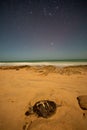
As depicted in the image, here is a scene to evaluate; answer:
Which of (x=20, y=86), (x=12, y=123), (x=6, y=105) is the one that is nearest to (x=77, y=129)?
(x=12, y=123)

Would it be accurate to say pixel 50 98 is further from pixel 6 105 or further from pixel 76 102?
pixel 6 105

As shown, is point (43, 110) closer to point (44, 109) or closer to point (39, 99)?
point (44, 109)

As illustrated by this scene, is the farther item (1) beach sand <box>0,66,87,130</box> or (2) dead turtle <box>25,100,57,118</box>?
(2) dead turtle <box>25,100,57,118</box>

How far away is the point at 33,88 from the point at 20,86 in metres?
0.49

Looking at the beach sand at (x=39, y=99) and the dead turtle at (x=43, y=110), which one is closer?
the beach sand at (x=39, y=99)

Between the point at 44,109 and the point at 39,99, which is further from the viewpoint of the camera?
the point at 39,99

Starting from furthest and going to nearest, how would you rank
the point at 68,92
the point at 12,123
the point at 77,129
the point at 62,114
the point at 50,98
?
the point at 68,92, the point at 50,98, the point at 62,114, the point at 12,123, the point at 77,129

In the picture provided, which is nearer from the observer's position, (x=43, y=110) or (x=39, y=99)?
(x=43, y=110)

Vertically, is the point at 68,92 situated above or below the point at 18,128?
above

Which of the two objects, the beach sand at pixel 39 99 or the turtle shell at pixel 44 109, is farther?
the turtle shell at pixel 44 109

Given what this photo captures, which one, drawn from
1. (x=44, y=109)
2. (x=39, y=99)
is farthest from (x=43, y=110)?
(x=39, y=99)

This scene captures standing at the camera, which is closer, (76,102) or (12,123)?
(12,123)

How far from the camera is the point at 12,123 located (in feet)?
7.72

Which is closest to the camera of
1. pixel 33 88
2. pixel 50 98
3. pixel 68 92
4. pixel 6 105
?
pixel 6 105
